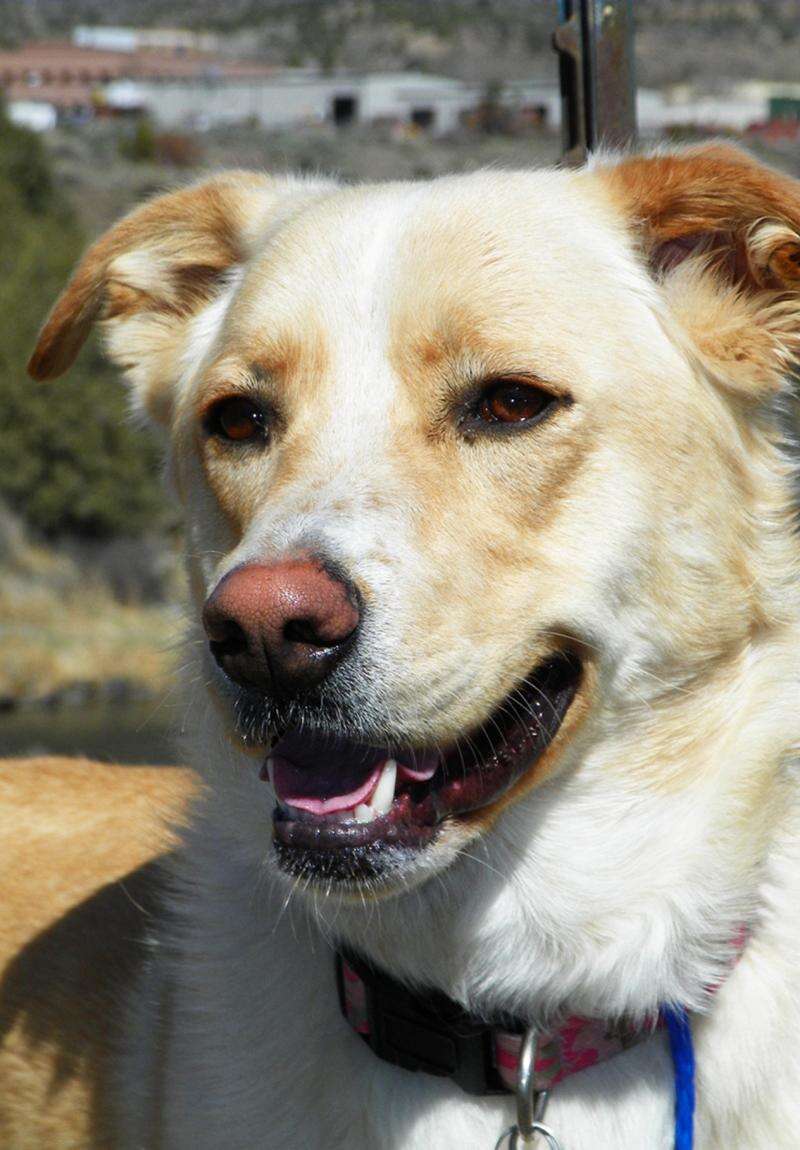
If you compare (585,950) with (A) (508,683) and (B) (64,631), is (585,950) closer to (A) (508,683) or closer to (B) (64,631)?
(A) (508,683)

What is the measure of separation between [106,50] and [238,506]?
6386cm

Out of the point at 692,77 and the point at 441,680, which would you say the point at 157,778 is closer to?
the point at 441,680

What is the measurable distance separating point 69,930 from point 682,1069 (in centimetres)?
156

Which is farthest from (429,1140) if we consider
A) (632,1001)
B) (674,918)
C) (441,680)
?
(441,680)

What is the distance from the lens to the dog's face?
89.3 inches

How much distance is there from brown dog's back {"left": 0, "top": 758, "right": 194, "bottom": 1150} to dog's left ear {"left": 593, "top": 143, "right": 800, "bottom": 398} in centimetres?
151

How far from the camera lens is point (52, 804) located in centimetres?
363

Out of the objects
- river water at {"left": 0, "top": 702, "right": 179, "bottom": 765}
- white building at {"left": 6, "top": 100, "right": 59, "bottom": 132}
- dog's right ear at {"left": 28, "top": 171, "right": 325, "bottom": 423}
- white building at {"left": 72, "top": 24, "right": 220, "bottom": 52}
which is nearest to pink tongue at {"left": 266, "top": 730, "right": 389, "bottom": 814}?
dog's right ear at {"left": 28, "top": 171, "right": 325, "bottom": 423}

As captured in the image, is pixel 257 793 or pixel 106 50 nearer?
pixel 257 793

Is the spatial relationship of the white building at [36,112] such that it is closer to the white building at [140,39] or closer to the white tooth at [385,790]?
the white building at [140,39]

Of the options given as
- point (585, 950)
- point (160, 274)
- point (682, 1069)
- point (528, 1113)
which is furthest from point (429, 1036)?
point (160, 274)

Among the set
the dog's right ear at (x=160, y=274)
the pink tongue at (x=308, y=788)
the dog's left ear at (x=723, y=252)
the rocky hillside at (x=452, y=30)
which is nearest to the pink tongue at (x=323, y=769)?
the pink tongue at (x=308, y=788)

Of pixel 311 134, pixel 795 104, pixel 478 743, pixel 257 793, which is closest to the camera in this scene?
pixel 478 743

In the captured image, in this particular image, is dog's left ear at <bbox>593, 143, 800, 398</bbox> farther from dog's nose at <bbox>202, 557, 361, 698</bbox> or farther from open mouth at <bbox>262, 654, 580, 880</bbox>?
dog's nose at <bbox>202, 557, 361, 698</bbox>
